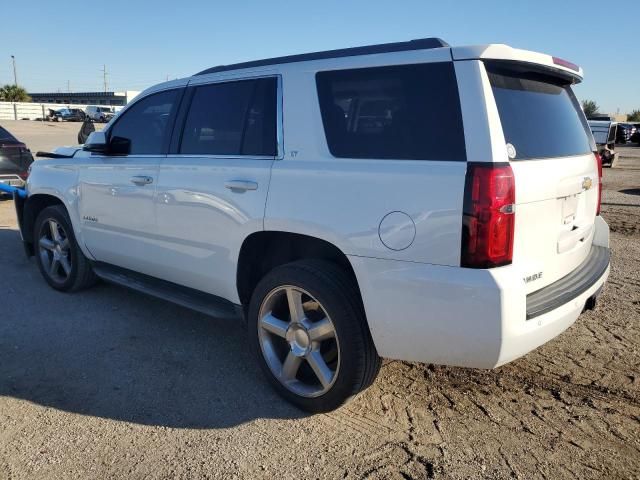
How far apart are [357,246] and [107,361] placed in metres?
2.15

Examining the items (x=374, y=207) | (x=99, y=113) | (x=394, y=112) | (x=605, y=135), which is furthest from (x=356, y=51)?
(x=99, y=113)

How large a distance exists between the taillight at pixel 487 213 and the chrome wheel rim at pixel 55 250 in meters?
4.02

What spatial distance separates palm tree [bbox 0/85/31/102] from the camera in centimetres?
7325

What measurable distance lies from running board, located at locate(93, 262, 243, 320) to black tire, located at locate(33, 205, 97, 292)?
0.30 meters

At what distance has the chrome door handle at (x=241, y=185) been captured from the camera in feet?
10.9

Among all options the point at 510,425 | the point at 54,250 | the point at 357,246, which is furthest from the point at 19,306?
the point at 510,425

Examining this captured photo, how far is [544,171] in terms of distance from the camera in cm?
275

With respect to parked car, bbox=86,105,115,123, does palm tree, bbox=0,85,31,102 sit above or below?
above

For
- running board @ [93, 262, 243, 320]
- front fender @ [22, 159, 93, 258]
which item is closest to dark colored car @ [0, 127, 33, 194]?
front fender @ [22, 159, 93, 258]

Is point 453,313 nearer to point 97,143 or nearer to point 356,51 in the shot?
point 356,51

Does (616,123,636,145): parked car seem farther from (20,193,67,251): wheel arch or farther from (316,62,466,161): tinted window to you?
(316,62,466,161): tinted window

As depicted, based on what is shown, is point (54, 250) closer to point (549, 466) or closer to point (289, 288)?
point (289, 288)

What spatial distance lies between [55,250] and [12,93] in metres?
80.4

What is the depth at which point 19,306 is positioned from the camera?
4910 mm
